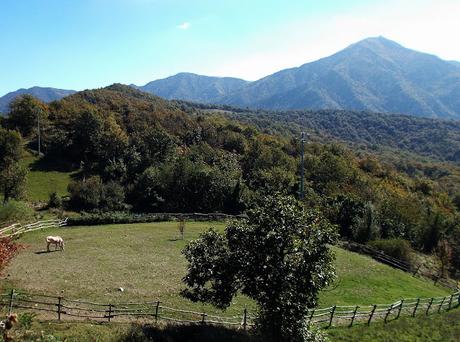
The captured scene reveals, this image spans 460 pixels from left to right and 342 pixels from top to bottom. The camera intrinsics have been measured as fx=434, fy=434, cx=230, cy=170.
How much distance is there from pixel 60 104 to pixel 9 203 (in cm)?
8417

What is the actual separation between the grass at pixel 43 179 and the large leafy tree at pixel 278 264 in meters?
67.5

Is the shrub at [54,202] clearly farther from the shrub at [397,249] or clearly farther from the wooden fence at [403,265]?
the shrub at [397,249]

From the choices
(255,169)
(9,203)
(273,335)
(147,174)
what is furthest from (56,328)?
(255,169)

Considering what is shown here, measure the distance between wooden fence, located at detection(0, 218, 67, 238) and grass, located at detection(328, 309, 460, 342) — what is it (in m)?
35.0

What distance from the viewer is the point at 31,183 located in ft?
291

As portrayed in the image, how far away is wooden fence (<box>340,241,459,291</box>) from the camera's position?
175ft

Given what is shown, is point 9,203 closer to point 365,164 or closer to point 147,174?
point 147,174

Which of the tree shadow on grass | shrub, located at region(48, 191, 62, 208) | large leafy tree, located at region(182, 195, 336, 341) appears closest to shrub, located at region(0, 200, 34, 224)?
shrub, located at region(48, 191, 62, 208)

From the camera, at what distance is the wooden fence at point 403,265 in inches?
2103

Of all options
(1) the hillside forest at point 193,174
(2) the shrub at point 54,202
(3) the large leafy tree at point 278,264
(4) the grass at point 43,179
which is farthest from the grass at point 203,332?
(4) the grass at point 43,179

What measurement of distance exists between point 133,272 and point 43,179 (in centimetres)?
6455

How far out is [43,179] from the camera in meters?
92.2

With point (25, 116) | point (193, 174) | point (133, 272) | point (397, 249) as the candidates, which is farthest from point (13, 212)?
point (25, 116)

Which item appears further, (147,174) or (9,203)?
(147,174)
